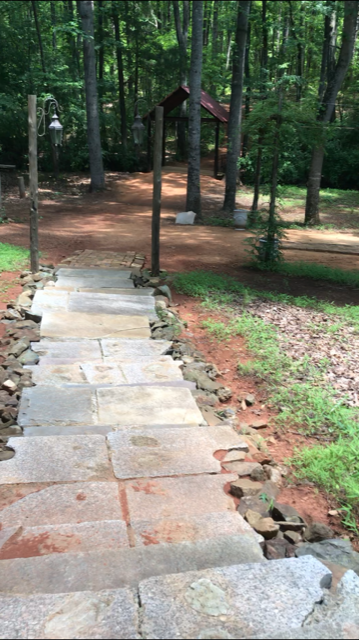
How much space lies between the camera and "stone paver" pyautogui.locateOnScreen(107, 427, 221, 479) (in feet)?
9.93

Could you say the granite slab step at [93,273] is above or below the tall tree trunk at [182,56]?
below

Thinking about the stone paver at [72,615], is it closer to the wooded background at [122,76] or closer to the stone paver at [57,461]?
the stone paver at [57,461]

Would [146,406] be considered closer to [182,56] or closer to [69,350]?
[69,350]

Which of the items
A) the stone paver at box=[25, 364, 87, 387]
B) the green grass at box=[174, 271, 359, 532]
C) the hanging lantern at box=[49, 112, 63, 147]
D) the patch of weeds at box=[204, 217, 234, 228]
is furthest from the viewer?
the patch of weeds at box=[204, 217, 234, 228]

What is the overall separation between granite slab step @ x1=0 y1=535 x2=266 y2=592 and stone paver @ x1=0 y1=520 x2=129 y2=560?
9 cm

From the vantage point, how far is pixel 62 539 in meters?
2.34

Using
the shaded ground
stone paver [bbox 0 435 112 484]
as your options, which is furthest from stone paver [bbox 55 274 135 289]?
stone paver [bbox 0 435 112 484]

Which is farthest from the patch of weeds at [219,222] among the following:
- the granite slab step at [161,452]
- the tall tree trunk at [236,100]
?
the granite slab step at [161,452]

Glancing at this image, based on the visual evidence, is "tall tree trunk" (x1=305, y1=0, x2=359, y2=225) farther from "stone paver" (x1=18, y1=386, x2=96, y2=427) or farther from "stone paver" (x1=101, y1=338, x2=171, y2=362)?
"stone paver" (x1=18, y1=386, x2=96, y2=427)

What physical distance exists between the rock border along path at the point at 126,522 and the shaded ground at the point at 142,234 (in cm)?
407

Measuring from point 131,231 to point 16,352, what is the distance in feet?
24.1

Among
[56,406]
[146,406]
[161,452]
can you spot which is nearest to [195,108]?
[146,406]

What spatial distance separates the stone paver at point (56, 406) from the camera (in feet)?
11.7

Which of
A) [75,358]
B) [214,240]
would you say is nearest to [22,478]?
[75,358]
